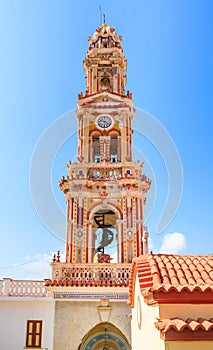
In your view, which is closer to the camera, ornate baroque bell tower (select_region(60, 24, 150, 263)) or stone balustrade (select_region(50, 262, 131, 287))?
stone balustrade (select_region(50, 262, 131, 287))

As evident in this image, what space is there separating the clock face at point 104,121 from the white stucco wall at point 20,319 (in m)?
8.21

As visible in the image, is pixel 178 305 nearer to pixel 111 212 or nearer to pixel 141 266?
pixel 141 266

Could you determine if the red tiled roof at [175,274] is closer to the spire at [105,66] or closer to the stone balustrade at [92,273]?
the stone balustrade at [92,273]

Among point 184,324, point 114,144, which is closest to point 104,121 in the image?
point 114,144

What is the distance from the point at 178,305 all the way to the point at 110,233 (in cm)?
1055

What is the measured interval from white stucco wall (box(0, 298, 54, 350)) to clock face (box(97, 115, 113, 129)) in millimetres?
8212

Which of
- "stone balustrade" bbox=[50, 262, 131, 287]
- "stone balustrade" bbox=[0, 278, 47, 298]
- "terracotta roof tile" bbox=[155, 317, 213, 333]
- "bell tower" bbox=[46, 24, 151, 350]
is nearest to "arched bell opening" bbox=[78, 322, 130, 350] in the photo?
"bell tower" bbox=[46, 24, 151, 350]

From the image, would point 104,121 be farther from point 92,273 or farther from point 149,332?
point 149,332

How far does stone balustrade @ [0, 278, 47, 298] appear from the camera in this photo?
13.4 m

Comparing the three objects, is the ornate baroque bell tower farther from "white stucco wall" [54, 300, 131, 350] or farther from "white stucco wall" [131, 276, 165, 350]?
"white stucco wall" [131, 276, 165, 350]

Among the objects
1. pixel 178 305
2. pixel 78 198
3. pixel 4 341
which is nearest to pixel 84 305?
pixel 4 341

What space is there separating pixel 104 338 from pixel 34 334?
8.10 feet

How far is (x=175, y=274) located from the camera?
697 cm

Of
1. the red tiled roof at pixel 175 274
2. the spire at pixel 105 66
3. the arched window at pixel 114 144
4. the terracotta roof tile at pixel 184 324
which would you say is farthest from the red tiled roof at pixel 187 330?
the spire at pixel 105 66
